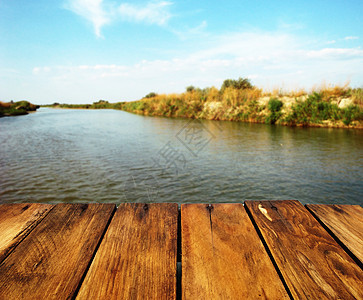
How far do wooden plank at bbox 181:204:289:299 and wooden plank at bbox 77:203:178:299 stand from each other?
6 cm

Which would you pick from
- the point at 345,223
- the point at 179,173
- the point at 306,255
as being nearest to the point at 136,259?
the point at 306,255

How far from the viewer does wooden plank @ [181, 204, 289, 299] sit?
73 centimetres

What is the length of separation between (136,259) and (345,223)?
1049 millimetres

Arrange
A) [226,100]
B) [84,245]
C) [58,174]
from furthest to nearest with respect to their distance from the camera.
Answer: [226,100]
[58,174]
[84,245]

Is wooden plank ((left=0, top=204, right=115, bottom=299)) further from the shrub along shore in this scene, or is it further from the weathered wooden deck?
the shrub along shore

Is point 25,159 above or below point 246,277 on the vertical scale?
below

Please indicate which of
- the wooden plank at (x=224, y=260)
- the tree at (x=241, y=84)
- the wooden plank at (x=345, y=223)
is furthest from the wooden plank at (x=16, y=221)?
the tree at (x=241, y=84)

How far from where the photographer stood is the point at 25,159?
19.2 ft

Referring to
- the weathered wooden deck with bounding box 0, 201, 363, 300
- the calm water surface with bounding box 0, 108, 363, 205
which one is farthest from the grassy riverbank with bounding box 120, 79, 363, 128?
the weathered wooden deck with bounding box 0, 201, 363, 300

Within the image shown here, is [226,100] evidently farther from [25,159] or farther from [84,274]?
[84,274]

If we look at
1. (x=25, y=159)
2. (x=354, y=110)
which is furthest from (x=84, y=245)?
(x=354, y=110)

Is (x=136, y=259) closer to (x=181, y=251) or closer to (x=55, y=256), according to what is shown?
(x=181, y=251)

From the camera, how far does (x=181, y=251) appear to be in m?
0.95

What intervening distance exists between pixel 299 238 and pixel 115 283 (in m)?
0.80
